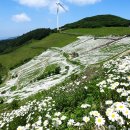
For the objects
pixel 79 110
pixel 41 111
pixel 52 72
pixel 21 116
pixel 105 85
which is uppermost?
pixel 105 85

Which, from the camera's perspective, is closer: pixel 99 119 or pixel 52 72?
pixel 99 119

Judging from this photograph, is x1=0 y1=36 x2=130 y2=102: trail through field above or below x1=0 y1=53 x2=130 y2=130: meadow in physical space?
below

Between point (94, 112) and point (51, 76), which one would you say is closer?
point (94, 112)

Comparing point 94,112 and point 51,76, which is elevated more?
A: point 94,112

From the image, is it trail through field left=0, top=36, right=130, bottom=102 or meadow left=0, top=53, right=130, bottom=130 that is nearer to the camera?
meadow left=0, top=53, right=130, bottom=130

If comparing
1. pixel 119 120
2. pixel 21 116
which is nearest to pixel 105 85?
pixel 119 120

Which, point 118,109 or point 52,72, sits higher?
point 118,109

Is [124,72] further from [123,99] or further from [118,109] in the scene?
[118,109]

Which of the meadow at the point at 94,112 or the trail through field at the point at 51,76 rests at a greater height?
the meadow at the point at 94,112

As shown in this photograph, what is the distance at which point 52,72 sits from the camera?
97000 mm

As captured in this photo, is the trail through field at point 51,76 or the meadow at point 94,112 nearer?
the meadow at point 94,112

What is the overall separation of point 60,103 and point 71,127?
6.51 meters

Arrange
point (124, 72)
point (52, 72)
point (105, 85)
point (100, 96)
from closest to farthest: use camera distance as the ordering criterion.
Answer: point (105, 85)
point (100, 96)
point (124, 72)
point (52, 72)

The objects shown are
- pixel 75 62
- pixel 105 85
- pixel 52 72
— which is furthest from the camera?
pixel 75 62
